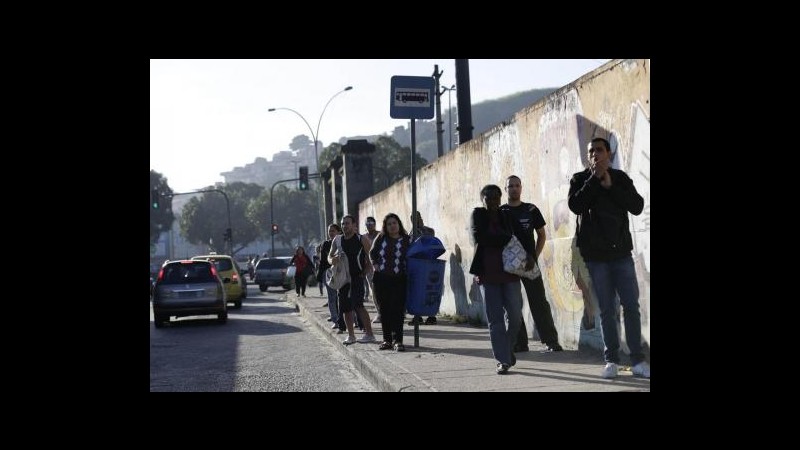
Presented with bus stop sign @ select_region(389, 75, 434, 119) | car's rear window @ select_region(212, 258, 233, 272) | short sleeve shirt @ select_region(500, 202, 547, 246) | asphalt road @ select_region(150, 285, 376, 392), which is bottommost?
asphalt road @ select_region(150, 285, 376, 392)

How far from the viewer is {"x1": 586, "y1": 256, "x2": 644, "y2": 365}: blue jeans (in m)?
7.21

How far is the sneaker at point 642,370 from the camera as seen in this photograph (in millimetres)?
7305

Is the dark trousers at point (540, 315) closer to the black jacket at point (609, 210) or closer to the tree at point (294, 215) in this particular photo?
the black jacket at point (609, 210)

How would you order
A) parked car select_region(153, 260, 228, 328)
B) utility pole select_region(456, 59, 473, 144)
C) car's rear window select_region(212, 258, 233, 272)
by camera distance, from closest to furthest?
1. utility pole select_region(456, 59, 473, 144)
2. parked car select_region(153, 260, 228, 328)
3. car's rear window select_region(212, 258, 233, 272)

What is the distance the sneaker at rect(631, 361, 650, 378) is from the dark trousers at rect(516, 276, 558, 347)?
2.42 m

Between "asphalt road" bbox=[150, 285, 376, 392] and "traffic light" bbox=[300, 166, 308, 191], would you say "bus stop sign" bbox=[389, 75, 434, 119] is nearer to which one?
"asphalt road" bbox=[150, 285, 376, 392]

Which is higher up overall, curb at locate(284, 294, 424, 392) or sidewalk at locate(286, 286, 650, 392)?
sidewalk at locate(286, 286, 650, 392)

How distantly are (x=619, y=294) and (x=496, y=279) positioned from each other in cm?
115

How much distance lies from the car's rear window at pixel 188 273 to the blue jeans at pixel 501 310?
11.4 metres

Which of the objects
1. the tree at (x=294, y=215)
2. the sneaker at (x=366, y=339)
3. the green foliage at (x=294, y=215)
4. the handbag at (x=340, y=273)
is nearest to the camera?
the handbag at (x=340, y=273)

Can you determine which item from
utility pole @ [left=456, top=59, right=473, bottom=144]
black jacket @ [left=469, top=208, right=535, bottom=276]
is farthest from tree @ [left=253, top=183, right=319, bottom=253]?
black jacket @ [left=469, top=208, right=535, bottom=276]

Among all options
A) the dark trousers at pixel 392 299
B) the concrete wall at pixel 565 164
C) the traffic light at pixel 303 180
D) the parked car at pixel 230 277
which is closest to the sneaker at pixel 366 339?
the dark trousers at pixel 392 299
